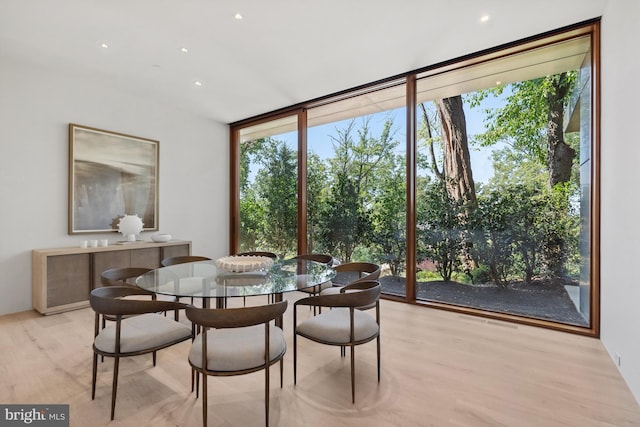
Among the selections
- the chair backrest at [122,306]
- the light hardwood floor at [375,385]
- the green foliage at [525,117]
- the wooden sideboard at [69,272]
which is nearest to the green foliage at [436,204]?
the green foliage at [525,117]

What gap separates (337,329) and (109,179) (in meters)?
4.12

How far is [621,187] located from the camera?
2.34 meters

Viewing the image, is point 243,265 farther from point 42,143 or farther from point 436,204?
point 42,143

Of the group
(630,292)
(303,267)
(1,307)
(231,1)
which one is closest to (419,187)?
(303,267)

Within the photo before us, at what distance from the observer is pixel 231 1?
2641mm

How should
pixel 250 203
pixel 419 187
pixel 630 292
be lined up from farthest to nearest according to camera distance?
pixel 250 203
pixel 419 187
pixel 630 292

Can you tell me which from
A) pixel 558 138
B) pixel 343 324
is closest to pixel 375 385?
pixel 343 324

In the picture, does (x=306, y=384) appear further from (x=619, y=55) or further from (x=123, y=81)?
(x=123, y=81)

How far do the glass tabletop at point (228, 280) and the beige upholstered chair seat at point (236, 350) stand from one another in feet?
0.84

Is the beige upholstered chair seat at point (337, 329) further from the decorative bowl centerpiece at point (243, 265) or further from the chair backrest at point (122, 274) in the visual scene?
the chair backrest at point (122, 274)

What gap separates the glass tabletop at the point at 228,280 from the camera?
2133mm

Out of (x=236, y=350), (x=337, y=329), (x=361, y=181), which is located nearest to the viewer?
(x=236, y=350)

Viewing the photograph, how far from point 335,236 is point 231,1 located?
129 inches

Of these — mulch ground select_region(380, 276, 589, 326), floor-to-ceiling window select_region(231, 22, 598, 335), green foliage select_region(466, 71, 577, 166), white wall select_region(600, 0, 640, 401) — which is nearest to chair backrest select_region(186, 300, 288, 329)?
white wall select_region(600, 0, 640, 401)
